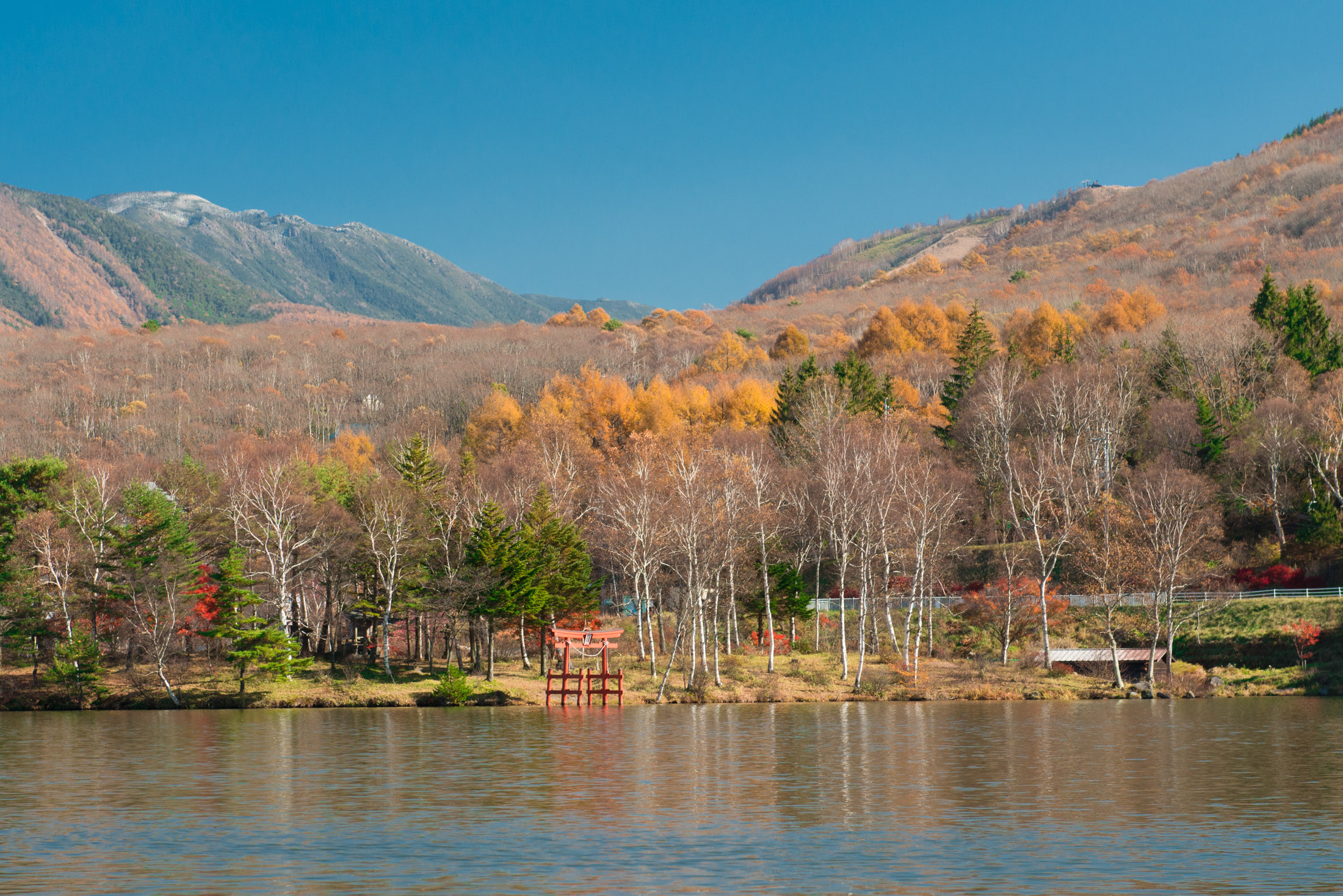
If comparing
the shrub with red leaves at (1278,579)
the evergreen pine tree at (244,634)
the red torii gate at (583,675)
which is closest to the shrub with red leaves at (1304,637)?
the shrub with red leaves at (1278,579)

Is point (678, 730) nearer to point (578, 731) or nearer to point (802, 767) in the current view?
point (578, 731)

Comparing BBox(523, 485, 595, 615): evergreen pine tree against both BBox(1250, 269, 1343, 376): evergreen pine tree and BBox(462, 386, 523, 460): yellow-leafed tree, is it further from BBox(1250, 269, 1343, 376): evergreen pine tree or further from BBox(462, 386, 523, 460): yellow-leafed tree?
BBox(1250, 269, 1343, 376): evergreen pine tree

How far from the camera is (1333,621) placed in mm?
61500

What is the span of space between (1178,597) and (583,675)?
1424 inches

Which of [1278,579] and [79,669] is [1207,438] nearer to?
[1278,579]

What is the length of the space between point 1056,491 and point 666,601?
1119 inches

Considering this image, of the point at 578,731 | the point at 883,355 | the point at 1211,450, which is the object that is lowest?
the point at 578,731

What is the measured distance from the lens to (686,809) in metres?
24.2

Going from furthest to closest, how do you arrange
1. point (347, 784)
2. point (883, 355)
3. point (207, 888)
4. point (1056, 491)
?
point (883, 355) → point (1056, 491) → point (347, 784) → point (207, 888)

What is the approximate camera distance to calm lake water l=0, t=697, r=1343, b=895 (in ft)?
57.6

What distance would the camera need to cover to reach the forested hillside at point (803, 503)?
60.0 meters

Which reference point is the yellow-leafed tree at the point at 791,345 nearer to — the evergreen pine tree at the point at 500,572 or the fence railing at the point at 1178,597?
the fence railing at the point at 1178,597

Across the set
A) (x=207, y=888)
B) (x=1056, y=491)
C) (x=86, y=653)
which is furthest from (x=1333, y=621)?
(x=86, y=653)

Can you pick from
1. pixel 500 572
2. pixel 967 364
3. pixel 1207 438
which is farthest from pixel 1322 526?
pixel 500 572
